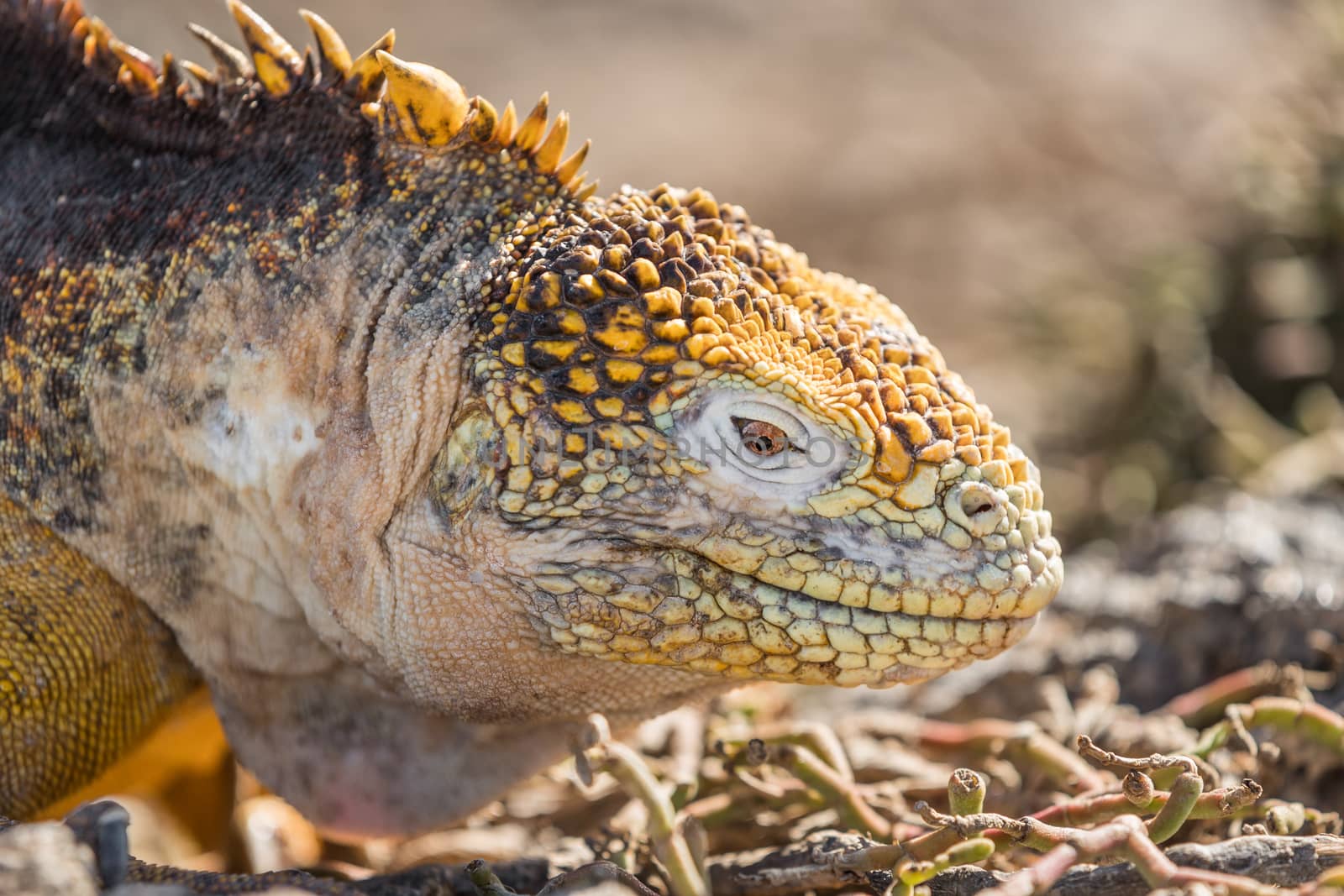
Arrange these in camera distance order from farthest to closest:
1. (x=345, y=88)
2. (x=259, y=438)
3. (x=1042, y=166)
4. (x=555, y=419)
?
1. (x=1042, y=166)
2. (x=345, y=88)
3. (x=259, y=438)
4. (x=555, y=419)

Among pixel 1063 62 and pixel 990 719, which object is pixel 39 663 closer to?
pixel 990 719

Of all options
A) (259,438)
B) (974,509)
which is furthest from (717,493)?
(259,438)

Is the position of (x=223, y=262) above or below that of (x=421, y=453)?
above

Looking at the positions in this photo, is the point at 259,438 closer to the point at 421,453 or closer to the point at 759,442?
the point at 421,453

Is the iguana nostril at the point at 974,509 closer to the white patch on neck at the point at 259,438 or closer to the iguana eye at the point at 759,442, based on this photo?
the iguana eye at the point at 759,442

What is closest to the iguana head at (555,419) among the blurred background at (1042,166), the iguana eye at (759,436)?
the iguana eye at (759,436)

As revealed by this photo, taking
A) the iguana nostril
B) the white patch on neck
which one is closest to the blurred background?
the iguana nostril

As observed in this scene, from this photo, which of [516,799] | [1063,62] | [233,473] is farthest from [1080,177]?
[233,473]

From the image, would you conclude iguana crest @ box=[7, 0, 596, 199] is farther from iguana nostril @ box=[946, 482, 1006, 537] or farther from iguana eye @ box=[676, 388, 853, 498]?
iguana nostril @ box=[946, 482, 1006, 537]
